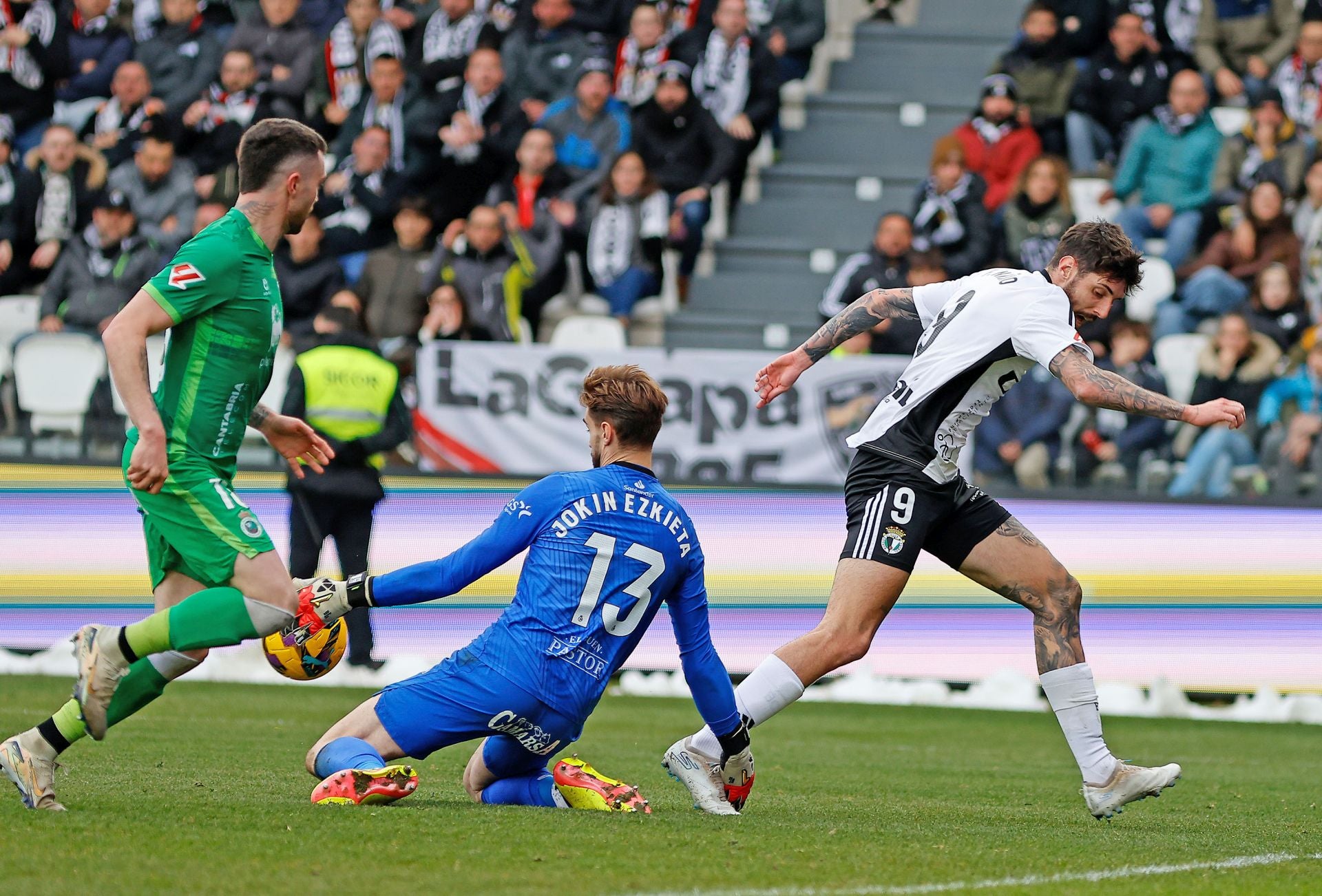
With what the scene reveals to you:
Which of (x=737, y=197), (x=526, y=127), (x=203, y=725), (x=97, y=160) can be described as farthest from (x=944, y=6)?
(x=203, y=725)

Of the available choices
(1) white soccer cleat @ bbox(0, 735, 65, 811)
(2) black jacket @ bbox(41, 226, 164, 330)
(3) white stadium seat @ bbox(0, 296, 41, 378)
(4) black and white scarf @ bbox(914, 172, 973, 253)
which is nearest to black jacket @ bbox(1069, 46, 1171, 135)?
(4) black and white scarf @ bbox(914, 172, 973, 253)

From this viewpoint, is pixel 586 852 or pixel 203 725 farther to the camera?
pixel 203 725

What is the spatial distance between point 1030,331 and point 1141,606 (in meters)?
6.05

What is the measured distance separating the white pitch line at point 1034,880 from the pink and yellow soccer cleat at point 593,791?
1.48 m

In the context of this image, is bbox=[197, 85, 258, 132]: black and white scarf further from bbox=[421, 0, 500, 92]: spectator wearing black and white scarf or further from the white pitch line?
the white pitch line

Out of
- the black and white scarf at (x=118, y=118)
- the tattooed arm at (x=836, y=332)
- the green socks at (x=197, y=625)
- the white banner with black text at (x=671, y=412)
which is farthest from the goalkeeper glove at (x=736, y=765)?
the black and white scarf at (x=118, y=118)

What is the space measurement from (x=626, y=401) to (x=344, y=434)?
20.2ft

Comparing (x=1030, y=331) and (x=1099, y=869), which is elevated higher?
(x=1030, y=331)

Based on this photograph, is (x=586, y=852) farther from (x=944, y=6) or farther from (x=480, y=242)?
(x=944, y=6)

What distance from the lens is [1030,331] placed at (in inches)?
246

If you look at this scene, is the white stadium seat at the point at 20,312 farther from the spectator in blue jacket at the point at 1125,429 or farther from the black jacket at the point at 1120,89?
the black jacket at the point at 1120,89

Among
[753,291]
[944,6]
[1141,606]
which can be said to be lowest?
[1141,606]

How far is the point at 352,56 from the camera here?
17.3m

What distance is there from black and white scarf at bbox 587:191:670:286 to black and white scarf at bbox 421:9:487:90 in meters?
2.92
